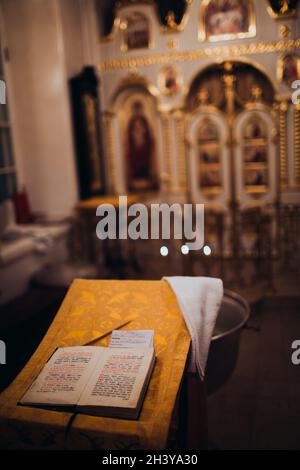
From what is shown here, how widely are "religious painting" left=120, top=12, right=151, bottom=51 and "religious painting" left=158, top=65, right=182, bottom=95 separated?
35 centimetres

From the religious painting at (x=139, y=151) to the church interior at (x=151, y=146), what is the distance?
0.01m

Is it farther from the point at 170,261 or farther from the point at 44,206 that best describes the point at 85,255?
the point at 44,206

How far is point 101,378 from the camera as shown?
4.49 feet

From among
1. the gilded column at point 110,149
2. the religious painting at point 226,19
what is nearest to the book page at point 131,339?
the religious painting at point 226,19

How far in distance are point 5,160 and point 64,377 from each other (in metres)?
3.54

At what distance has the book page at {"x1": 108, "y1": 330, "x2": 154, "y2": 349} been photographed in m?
1.53

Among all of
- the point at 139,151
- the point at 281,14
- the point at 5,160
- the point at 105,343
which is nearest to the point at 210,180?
the point at 139,151

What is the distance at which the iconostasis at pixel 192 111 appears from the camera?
4969 mm

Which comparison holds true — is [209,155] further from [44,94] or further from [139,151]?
[44,94]

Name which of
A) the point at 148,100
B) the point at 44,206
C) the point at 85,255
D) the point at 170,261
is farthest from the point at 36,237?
the point at 148,100

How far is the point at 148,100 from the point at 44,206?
1864 mm

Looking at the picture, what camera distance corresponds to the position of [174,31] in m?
5.10

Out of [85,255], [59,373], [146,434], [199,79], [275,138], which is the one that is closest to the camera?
[146,434]

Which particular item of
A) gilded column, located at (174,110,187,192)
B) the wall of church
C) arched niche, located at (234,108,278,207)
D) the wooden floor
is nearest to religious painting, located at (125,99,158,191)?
gilded column, located at (174,110,187,192)
